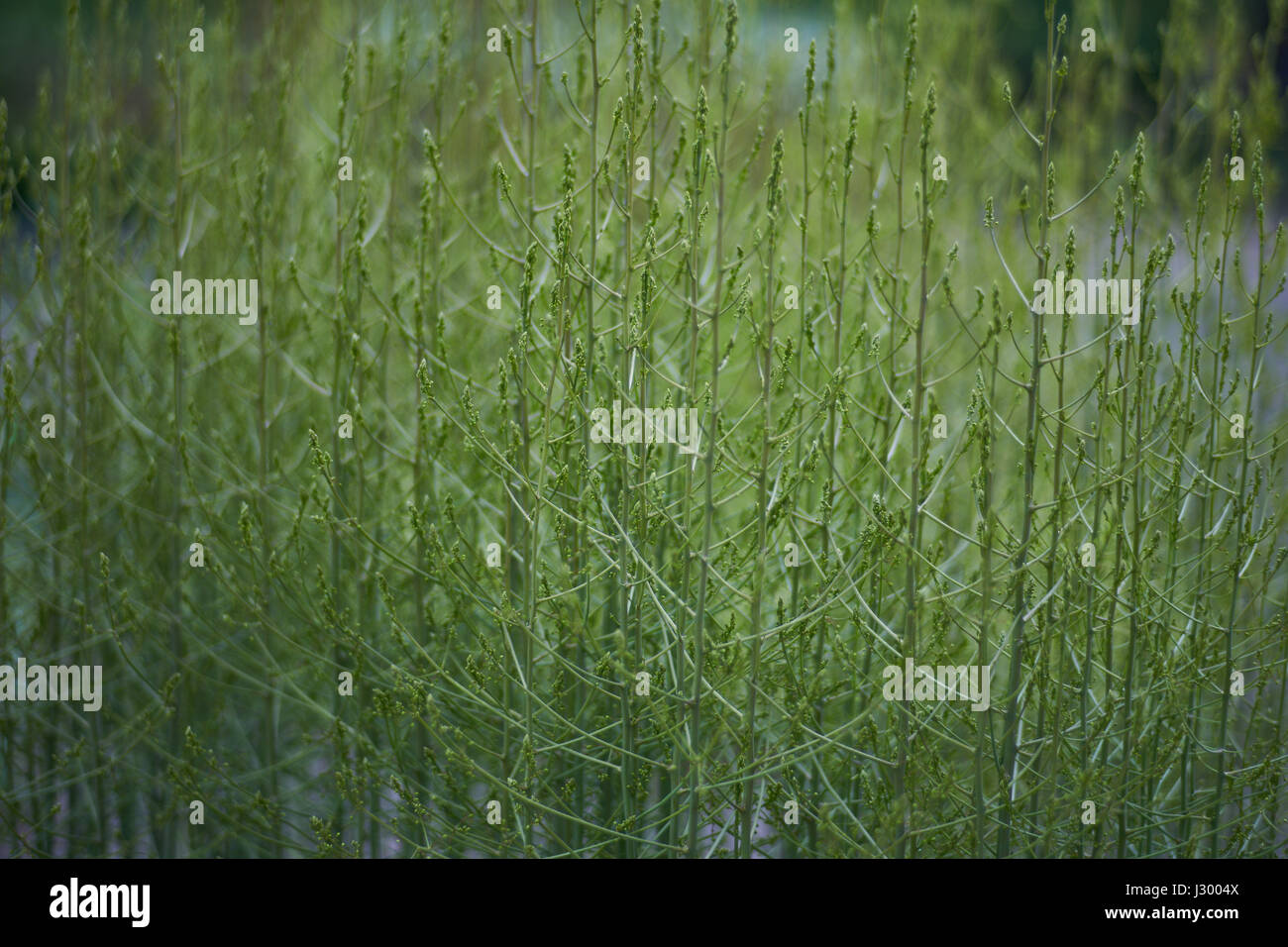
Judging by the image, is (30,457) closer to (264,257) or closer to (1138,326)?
(264,257)

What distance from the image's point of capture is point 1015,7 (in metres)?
3.98

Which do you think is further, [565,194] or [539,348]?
[539,348]

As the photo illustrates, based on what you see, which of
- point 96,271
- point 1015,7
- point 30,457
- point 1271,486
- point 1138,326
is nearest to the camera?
point 1138,326

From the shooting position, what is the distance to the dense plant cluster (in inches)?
75.0

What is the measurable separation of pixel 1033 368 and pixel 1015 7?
8.99ft

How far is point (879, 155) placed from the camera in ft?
9.68

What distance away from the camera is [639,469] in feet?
6.23

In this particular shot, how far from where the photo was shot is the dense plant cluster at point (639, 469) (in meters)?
1.91

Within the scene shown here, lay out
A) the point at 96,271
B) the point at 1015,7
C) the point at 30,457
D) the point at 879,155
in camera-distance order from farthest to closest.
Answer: the point at 1015,7
the point at 879,155
the point at 96,271
the point at 30,457
